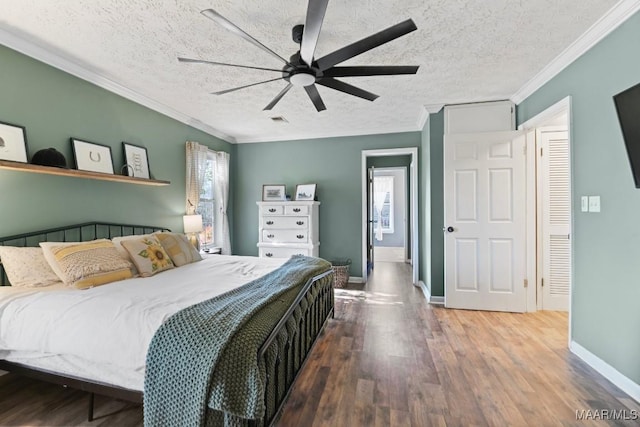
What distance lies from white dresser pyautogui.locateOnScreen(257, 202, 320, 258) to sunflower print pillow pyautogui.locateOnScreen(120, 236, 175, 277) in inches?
80.6

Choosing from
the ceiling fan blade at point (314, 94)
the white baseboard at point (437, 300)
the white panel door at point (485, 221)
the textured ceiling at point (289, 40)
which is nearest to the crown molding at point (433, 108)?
the textured ceiling at point (289, 40)

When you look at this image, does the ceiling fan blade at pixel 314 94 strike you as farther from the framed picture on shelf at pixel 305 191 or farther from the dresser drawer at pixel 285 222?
the framed picture on shelf at pixel 305 191

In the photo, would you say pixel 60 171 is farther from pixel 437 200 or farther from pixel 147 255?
pixel 437 200

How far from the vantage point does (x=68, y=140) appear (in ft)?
8.60

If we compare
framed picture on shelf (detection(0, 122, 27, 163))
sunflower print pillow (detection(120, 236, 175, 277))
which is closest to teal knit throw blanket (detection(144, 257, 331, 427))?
sunflower print pillow (detection(120, 236, 175, 277))

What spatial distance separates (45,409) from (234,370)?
162 cm

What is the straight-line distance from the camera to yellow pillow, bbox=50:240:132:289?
2.02 metres

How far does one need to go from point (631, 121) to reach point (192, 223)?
4255mm

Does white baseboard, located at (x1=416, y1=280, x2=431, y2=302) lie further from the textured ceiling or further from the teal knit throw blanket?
the teal knit throw blanket

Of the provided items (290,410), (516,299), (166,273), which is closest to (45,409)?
(166,273)

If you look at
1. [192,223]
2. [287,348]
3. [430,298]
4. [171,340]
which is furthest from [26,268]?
[430,298]

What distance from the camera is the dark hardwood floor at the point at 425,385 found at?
5.57ft

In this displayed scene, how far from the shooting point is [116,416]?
5.60ft

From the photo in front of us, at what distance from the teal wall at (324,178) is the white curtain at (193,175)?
3.91ft
